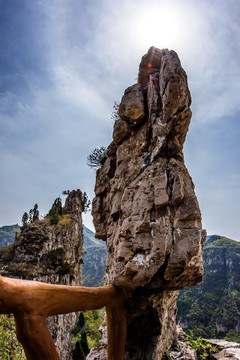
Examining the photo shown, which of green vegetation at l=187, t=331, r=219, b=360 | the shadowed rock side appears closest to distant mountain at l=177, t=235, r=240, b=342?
green vegetation at l=187, t=331, r=219, b=360

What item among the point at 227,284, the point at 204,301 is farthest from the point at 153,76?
the point at 227,284

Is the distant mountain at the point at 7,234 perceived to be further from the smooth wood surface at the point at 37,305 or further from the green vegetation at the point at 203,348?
the smooth wood surface at the point at 37,305

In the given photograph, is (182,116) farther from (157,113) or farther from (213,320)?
(213,320)

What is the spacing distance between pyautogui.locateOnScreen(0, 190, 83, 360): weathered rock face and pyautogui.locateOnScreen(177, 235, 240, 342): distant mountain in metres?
40.5

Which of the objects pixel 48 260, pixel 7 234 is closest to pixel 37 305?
pixel 48 260

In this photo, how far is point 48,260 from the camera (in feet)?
82.0

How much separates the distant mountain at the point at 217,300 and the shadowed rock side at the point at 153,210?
53.3 metres

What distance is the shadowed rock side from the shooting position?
7129 millimetres

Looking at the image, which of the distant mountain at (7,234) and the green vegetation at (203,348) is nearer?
the green vegetation at (203,348)

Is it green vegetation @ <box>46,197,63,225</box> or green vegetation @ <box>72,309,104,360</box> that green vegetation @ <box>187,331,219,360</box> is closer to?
green vegetation @ <box>72,309,104,360</box>

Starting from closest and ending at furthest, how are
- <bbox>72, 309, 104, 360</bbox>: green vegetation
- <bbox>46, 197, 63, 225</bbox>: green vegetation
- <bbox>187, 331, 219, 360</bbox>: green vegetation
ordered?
<bbox>187, 331, 219, 360</bbox>: green vegetation
<bbox>72, 309, 104, 360</bbox>: green vegetation
<bbox>46, 197, 63, 225</bbox>: green vegetation

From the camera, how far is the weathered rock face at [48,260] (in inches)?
864

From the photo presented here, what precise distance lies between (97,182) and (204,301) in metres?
79.1

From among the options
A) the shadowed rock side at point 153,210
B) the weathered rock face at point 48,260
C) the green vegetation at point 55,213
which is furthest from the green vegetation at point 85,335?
the shadowed rock side at point 153,210
